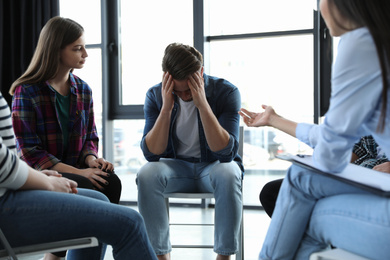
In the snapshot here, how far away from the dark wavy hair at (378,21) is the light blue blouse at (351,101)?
0.6 inches

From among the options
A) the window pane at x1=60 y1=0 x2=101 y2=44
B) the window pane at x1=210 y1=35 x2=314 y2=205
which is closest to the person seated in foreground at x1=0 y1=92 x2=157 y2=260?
the window pane at x1=210 y1=35 x2=314 y2=205

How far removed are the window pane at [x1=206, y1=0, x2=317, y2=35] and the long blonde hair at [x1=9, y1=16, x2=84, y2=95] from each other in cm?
192

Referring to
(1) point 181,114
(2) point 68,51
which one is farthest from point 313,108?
(2) point 68,51

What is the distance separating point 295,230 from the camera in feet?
3.59

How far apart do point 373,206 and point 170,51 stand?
1.28 metres

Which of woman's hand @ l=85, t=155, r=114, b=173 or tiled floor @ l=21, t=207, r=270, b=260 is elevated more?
woman's hand @ l=85, t=155, r=114, b=173

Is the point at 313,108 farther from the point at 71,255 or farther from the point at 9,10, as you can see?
the point at 9,10

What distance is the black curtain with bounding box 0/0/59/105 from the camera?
338 cm

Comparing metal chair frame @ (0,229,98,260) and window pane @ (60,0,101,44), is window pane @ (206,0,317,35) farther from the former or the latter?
metal chair frame @ (0,229,98,260)

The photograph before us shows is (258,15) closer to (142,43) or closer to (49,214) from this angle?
(142,43)

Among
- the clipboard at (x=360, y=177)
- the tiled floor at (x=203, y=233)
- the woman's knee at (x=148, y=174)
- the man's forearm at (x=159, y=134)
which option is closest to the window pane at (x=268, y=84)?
the tiled floor at (x=203, y=233)

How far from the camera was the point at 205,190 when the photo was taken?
1.97 metres

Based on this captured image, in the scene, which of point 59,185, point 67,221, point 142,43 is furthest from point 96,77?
point 67,221

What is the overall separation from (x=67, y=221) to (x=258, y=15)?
2866 mm
